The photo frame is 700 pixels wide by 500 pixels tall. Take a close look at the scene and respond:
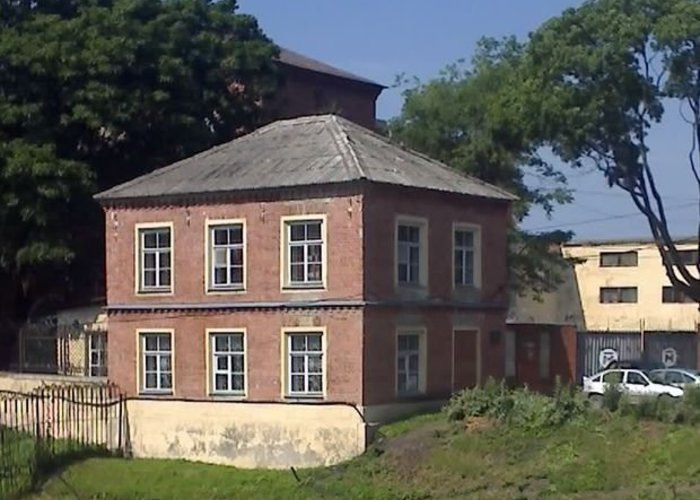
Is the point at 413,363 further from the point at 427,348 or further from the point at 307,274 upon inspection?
the point at 307,274

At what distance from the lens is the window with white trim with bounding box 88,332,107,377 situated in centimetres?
4378

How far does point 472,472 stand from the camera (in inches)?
1292

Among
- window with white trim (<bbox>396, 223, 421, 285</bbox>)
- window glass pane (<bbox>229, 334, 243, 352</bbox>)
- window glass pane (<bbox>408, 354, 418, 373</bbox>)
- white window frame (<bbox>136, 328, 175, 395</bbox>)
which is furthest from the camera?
white window frame (<bbox>136, 328, 175, 395</bbox>)

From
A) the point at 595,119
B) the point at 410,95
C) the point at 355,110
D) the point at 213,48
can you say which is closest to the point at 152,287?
the point at 213,48

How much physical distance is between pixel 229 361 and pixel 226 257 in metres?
2.71

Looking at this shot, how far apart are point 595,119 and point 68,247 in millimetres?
17282

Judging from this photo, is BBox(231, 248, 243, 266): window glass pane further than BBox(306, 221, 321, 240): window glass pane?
Yes

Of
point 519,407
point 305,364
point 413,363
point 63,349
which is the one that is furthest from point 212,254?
point 519,407

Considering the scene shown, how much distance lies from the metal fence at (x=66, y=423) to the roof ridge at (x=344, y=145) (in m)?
9.03

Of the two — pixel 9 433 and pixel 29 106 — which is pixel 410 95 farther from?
pixel 9 433

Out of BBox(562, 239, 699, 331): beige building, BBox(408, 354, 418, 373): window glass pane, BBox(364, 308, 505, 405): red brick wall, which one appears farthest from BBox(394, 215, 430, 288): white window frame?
BBox(562, 239, 699, 331): beige building

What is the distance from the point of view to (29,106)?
4566cm

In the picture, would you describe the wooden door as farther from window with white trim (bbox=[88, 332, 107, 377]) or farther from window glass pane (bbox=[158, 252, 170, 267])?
window with white trim (bbox=[88, 332, 107, 377])

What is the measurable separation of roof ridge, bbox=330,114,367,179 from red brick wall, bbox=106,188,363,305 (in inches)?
34.5
